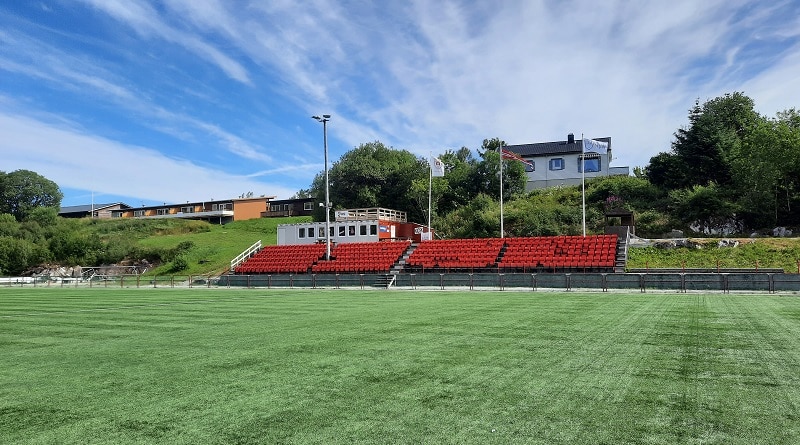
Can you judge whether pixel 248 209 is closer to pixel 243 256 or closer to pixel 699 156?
pixel 243 256

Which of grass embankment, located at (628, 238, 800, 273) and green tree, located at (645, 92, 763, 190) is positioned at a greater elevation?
green tree, located at (645, 92, 763, 190)

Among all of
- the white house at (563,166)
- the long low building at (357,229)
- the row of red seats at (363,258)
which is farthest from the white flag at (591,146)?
the white house at (563,166)

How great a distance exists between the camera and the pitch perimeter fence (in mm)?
22531

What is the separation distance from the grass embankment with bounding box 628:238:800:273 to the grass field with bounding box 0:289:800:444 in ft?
66.7

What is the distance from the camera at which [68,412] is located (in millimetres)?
5094

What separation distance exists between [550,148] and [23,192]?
91.4 m

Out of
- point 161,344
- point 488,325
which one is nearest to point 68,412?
point 161,344

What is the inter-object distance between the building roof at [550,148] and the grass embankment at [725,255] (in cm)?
2544

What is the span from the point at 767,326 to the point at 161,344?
1192 centimetres

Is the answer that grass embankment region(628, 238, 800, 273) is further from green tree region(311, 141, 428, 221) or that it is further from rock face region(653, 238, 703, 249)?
green tree region(311, 141, 428, 221)

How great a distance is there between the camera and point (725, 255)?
30.3m

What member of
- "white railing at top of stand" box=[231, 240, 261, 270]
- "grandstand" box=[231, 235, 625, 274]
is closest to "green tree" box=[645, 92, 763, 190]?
"grandstand" box=[231, 235, 625, 274]

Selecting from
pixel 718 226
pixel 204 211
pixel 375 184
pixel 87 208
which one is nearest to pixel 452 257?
pixel 718 226

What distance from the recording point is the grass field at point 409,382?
4.44 m
